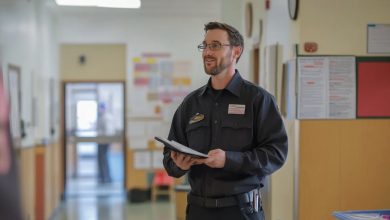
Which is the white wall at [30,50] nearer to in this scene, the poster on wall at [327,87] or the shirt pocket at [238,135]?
the poster on wall at [327,87]

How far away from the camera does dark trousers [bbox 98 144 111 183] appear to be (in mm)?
9117

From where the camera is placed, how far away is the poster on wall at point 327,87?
345 centimetres

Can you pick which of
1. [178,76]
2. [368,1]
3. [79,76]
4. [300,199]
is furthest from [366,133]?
[79,76]

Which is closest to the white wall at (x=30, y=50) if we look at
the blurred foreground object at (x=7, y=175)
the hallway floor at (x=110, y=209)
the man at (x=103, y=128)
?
the hallway floor at (x=110, y=209)

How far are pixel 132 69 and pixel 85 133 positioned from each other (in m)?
1.47

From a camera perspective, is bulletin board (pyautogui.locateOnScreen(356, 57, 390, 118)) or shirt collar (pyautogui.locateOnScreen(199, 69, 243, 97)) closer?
shirt collar (pyautogui.locateOnScreen(199, 69, 243, 97))

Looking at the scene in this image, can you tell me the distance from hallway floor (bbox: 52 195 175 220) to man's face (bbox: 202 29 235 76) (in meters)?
5.21

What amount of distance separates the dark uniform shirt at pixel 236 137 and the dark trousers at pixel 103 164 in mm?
6976

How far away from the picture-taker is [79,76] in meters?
8.95

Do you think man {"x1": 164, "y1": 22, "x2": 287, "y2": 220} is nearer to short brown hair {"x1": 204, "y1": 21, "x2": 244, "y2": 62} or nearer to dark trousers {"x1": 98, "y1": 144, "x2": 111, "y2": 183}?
short brown hair {"x1": 204, "y1": 21, "x2": 244, "y2": 62}

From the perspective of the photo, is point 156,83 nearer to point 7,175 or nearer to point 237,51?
point 237,51

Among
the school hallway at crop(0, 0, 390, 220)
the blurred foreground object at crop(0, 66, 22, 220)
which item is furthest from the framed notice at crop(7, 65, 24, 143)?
the blurred foreground object at crop(0, 66, 22, 220)

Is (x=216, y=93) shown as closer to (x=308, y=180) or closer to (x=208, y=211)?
(x=208, y=211)

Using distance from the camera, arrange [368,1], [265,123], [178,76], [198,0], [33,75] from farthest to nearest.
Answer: [178,76] < [198,0] < [33,75] < [368,1] < [265,123]
